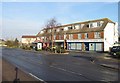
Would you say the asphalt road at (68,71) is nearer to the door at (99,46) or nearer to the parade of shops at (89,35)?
the door at (99,46)

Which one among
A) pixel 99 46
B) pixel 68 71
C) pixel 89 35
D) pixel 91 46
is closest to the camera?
pixel 68 71

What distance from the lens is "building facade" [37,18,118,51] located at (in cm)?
5510

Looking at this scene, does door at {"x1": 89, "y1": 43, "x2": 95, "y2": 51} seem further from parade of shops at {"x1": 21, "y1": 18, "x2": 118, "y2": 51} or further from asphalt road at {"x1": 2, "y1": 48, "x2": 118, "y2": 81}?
asphalt road at {"x1": 2, "y1": 48, "x2": 118, "y2": 81}

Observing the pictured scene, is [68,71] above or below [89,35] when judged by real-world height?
below

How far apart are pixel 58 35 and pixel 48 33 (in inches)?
227

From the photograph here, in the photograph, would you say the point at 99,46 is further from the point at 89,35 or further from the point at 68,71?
the point at 68,71

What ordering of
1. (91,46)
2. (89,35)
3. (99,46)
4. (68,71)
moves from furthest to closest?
(89,35) < (91,46) < (99,46) < (68,71)

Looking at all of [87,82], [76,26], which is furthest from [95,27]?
[87,82]

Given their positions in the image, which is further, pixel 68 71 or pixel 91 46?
pixel 91 46

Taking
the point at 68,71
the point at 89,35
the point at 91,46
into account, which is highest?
the point at 89,35

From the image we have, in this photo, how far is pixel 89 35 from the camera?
193 feet

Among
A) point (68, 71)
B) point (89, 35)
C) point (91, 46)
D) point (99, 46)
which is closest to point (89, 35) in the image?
point (89, 35)

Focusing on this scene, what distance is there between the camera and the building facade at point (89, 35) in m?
55.1

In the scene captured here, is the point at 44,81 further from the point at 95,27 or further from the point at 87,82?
the point at 95,27
